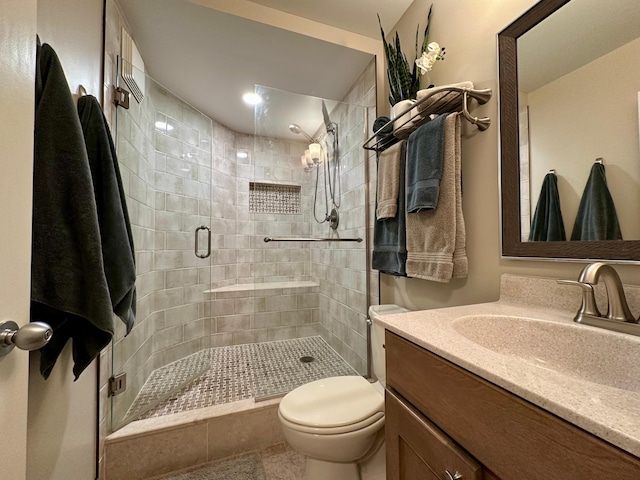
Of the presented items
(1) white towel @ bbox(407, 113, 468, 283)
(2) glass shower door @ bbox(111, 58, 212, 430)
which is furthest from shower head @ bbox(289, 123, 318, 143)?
(1) white towel @ bbox(407, 113, 468, 283)

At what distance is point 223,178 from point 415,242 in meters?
2.37

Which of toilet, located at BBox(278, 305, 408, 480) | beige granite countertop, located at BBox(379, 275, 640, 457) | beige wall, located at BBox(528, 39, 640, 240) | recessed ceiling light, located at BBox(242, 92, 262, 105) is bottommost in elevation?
toilet, located at BBox(278, 305, 408, 480)

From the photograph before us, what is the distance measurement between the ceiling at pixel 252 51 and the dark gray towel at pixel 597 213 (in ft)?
4.80

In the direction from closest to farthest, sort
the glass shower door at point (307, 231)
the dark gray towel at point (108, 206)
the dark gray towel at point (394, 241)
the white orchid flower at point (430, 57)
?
the dark gray towel at point (108, 206)
the white orchid flower at point (430, 57)
the dark gray towel at point (394, 241)
the glass shower door at point (307, 231)

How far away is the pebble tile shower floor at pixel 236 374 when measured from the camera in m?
1.51

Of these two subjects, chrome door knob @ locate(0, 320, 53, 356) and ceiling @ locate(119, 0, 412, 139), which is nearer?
chrome door knob @ locate(0, 320, 53, 356)

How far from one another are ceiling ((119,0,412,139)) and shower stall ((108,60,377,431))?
148mm

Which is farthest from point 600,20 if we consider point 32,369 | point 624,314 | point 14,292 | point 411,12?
point 32,369

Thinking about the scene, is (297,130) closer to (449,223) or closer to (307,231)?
(307,231)

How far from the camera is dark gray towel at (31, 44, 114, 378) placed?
690 millimetres

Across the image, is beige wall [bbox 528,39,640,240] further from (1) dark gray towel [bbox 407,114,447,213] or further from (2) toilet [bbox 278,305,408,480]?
(2) toilet [bbox 278,305,408,480]

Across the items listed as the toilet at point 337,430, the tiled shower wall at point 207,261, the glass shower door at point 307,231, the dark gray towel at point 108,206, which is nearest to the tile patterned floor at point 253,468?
the toilet at point 337,430

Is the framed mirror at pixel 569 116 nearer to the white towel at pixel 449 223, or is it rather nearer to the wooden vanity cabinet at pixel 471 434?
the white towel at pixel 449 223

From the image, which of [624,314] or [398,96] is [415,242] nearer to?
[624,314]
